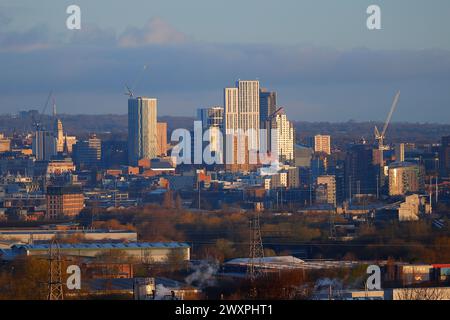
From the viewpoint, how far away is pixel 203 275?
51.2 feet

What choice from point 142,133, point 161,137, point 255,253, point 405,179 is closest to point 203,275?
point 255,253

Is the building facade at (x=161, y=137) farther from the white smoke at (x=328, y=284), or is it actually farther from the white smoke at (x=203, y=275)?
the white smoke at (x=328, y=284)

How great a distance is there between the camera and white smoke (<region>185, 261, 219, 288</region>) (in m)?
14.1

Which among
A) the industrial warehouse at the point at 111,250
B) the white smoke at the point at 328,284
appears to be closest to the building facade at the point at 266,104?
the industrial warehouse at the point at 111,250

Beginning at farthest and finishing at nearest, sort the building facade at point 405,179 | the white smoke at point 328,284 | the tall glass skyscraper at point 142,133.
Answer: the tall glass skyscraper at point 142,133
the building facade at point 405,179
the white smoke at point 328,284

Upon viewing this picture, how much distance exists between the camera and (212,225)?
29641 millimetres

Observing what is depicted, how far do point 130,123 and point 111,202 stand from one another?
21930 millimetres

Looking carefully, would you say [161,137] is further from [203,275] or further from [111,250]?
[203,275]

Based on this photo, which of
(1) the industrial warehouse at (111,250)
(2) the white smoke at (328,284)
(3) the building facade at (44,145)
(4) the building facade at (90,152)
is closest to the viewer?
(2) the white smoke at (328,284)

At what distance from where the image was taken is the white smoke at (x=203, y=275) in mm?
14102

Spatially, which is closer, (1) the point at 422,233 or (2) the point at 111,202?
(1) the point at 422,233
